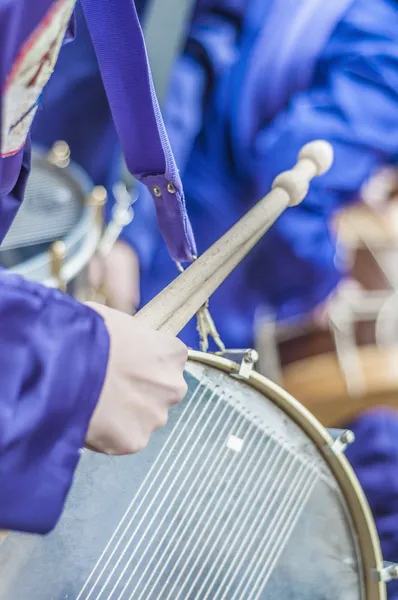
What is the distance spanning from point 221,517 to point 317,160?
426mm

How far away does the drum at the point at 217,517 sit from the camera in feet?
1.76


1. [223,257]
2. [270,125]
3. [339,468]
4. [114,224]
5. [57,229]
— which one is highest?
[270,125]

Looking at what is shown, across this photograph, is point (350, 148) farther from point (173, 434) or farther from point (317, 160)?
point (173, 434)

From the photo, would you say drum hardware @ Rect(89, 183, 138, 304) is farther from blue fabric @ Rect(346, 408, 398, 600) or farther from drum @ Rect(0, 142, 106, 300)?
blue fabric @ Rect(346, 408, 398, 600)

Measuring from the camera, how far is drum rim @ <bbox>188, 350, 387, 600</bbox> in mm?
610

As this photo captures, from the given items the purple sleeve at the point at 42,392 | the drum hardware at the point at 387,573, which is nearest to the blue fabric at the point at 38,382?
the purple sleeve at the point at 42,392

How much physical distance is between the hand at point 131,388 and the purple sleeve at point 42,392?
0.04 feet

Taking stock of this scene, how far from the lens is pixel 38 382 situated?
1.20 ft

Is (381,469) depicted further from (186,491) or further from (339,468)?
(186,491)

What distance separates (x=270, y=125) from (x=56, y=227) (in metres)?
0.55

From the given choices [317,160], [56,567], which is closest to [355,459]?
[317,160]

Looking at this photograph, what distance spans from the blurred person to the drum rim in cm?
19

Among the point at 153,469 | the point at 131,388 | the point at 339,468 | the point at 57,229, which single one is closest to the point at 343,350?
the point at 57,229

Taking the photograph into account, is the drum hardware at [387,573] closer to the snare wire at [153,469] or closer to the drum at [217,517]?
the drum at [217,517]
